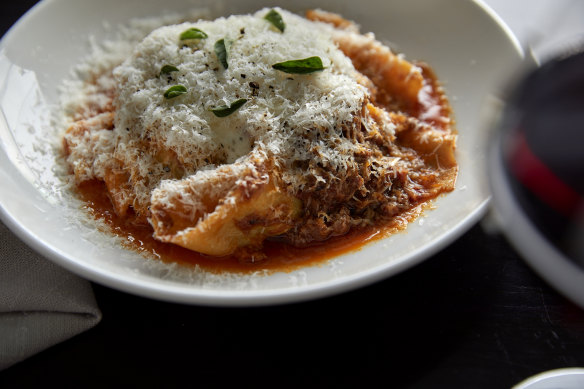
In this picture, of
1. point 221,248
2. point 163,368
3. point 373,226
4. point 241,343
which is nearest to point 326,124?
point 373,226

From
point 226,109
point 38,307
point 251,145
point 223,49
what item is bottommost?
point 38,307

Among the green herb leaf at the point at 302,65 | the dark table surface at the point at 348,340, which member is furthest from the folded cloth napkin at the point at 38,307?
the green herb leaf at the point at 302,65

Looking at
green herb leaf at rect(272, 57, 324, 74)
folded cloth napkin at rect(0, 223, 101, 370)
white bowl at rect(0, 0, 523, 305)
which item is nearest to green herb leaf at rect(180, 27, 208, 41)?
green herb leaf at rect(272, 57, 324, 74)

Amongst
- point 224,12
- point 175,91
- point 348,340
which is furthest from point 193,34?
point 348,340

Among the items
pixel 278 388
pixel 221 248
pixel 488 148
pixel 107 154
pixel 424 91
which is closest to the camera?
pixel 488 148

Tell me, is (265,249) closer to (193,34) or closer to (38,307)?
(38,307)

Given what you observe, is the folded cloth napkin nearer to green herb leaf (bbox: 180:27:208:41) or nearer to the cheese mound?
the cheese mound

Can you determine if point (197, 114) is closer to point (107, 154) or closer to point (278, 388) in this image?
point (107, 154)

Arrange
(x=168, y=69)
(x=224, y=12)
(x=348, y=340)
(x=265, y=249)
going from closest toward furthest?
1. (x=348, y=340)
2. (x=265, y=249)
3. (x=168, y=69)
4. (x=224, y=12)
